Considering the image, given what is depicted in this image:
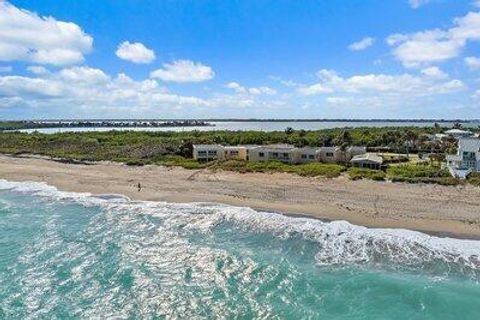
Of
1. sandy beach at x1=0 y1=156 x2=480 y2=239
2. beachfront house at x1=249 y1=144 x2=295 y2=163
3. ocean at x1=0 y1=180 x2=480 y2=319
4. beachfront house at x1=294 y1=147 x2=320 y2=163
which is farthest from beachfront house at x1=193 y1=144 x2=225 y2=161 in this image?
ocean at x1=0 y1=180 x2=480 y2=319

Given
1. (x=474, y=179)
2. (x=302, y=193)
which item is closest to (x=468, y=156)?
(x=474, y=179)

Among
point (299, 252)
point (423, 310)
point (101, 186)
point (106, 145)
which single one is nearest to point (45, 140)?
point (106, 145)

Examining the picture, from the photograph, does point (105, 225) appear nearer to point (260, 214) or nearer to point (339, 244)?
point (260, 214)

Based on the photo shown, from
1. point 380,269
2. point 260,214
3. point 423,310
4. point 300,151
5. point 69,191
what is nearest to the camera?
point 423,310

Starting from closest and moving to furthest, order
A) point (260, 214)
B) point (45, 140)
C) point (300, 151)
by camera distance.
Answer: point (260, 214), point (300, 151), point (45, 140)

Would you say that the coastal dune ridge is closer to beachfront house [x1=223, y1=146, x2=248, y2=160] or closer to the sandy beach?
the sandy beach

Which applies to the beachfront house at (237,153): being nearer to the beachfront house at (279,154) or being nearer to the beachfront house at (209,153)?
the beachfront house at (279,154)

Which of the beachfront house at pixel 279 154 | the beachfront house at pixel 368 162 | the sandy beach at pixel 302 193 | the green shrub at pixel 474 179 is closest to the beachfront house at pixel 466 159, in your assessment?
the green shrub at pixel 474 179
